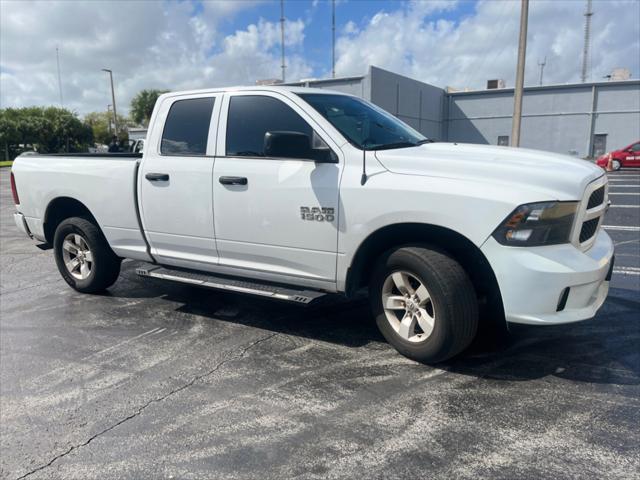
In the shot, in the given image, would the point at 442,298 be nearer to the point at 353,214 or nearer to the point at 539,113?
the point at 353,214

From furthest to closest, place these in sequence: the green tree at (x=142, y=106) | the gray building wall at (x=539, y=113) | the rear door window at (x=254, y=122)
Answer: the green tree at (x=142, y=106)
the gray building wall at (x=539, y=113)
the rear door window at (x=254, y=122)

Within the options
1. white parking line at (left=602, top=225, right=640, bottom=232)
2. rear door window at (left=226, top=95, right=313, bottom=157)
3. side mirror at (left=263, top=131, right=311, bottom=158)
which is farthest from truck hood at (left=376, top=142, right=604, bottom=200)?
white parking line at (left=602, top=225, right=640, bottom=232)

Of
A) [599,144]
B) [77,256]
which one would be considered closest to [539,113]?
[599,144]

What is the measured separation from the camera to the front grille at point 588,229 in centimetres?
347

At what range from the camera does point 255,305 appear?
534 cm

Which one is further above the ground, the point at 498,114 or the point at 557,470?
the point at 498,114

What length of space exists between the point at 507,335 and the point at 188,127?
11.1 feet

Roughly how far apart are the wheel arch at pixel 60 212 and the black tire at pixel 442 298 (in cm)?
369

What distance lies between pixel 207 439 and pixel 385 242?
186cm

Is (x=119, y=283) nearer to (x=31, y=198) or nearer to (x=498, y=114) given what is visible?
(x=31, y=198)

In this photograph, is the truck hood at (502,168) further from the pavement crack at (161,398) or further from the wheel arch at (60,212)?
the wheel arch at (60,212)

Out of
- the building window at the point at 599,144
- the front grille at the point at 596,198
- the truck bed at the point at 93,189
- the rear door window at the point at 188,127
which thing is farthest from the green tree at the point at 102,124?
the front grille at the point at 596,198

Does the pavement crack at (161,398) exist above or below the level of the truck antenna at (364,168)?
below

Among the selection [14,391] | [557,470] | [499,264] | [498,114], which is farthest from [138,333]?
[498,114]
